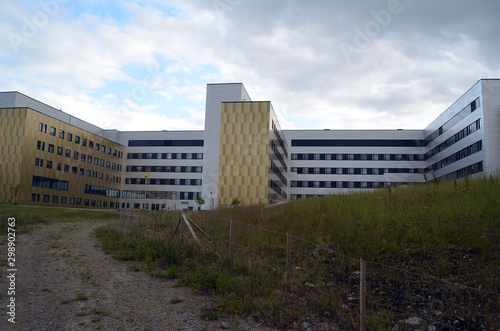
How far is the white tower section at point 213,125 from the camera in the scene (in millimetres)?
65875

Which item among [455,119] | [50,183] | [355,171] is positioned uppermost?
[455,119]

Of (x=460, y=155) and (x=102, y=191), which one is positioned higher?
(x=460, y=155)

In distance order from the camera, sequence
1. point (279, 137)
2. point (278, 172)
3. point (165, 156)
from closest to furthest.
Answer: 1. point (278, 172)
2. point (279, 137)
3. point (165, 156)

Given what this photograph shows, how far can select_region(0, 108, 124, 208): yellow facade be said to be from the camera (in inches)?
1976

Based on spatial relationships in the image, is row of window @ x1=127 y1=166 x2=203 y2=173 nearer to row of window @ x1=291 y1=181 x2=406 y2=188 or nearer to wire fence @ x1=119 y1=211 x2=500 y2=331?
row of window @ x1=291 y1=181 x2=406 y2=188

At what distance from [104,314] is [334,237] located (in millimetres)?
6760

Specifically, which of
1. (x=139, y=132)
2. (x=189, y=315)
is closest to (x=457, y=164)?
(x=189, y=315)

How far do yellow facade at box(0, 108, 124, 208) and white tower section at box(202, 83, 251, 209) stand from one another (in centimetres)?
1982

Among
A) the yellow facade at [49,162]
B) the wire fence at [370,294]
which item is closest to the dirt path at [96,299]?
the wire fence at [370,294]

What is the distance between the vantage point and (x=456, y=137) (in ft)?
169

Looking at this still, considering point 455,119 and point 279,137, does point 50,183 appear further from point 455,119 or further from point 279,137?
point 455,119

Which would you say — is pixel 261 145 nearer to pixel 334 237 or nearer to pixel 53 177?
pixel 53 177

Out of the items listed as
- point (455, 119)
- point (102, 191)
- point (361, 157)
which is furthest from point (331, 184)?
point (102, 191)

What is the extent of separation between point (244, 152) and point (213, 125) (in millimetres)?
17833
